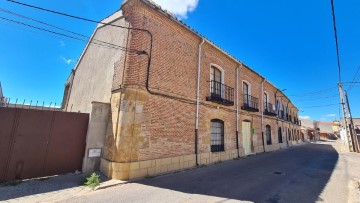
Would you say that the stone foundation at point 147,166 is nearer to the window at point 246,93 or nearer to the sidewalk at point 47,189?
the sidewalk at point 47,189

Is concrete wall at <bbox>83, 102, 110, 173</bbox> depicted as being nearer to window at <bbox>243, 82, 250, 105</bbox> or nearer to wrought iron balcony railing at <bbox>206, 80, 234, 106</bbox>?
wrought iron balcony railing at <bbox>206, 80, 234, 106</bbox>

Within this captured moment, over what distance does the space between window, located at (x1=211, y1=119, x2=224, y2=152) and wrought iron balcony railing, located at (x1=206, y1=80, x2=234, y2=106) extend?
1141mm

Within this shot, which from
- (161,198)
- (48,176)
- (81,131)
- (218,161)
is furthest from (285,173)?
(48,176)

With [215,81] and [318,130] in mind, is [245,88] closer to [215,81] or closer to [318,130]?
[215,81]

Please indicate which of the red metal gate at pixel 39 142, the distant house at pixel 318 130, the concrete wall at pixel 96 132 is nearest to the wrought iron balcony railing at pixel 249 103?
the concrete wall at pixel 96 132

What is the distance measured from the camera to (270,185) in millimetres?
5941

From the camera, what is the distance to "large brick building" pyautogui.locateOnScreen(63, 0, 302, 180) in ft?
20.8

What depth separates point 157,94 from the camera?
7121 mm

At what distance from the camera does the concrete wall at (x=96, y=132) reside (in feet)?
21.1

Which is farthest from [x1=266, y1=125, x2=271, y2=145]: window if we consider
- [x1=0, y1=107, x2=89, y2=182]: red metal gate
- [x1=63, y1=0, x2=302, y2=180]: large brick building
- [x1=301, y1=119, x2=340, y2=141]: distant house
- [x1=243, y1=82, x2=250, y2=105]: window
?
[x1=301, y1=119, x2=340, y2=141]: distant house

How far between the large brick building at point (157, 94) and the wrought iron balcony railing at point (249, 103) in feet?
1.06

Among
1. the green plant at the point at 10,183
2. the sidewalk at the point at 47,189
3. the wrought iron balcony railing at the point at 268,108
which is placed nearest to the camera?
the sidewalk at the point at 47,189

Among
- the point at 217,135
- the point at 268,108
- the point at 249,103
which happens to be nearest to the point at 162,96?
the point at 217,135

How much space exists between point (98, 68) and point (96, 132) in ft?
12.4
